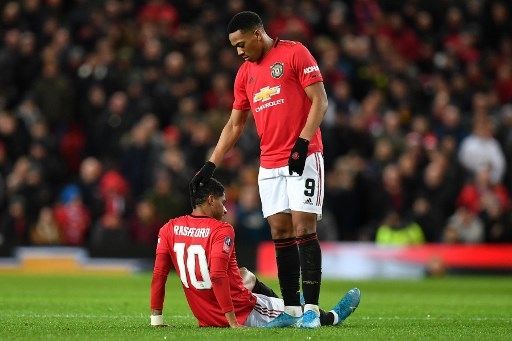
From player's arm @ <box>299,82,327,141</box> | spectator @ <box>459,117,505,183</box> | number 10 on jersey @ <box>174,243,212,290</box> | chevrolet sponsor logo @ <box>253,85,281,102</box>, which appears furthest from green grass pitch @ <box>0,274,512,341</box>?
spectator @ <box>459,117,505,183</box>

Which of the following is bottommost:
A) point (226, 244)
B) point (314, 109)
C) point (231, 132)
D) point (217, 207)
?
point (226, 244)

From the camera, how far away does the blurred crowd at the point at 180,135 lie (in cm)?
2042

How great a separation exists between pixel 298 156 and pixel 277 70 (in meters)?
0.80

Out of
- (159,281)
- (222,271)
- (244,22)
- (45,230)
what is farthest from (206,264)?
(45,230)

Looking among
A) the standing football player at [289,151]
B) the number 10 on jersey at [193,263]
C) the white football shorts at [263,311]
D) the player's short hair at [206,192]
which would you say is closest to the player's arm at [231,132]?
the standing football player at [289,151]

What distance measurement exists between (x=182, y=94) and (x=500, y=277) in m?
6.04

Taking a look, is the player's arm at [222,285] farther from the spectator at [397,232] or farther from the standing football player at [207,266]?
the spectator at [397,232]

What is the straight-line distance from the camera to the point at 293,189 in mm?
9680

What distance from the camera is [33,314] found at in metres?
11.3

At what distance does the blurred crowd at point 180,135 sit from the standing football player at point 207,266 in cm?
1041

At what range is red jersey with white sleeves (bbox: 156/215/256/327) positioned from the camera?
30.2ft

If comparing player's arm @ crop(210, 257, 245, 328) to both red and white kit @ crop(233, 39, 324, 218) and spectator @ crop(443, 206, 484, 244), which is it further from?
spectator @ crop(443, 206, 484, 244)

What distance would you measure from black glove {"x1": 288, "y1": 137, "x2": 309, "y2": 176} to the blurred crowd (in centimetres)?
1064

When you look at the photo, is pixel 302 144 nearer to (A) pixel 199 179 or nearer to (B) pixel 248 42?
(A) pixel 199 179
